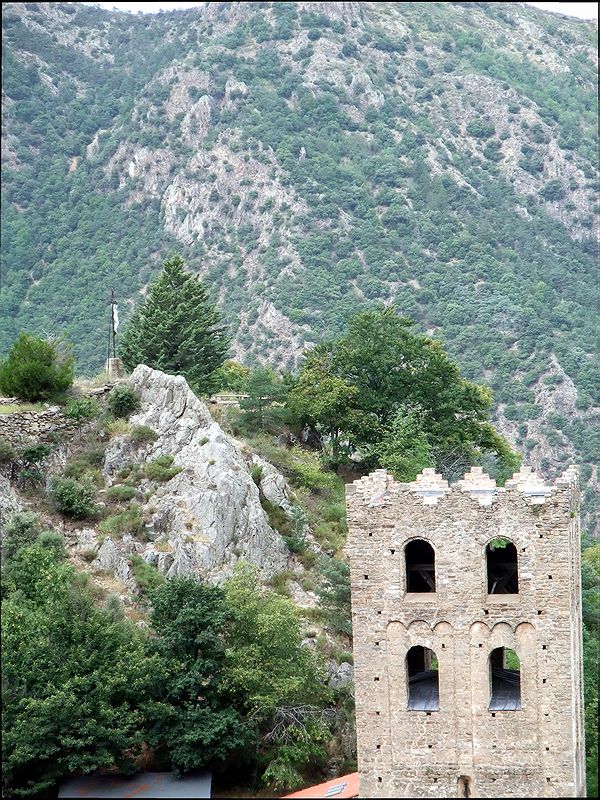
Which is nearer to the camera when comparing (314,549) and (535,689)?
(535,689)

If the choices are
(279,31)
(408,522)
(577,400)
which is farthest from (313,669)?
(279,31)

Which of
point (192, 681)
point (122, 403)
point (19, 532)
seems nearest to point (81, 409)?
point (122, 403)

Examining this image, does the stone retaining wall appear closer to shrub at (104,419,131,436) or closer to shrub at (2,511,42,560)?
shrub at (104,419,131,436)

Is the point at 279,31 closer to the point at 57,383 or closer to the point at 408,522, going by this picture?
the point at 57,383

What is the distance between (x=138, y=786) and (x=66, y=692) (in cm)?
370

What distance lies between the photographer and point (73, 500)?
63938 millimetres

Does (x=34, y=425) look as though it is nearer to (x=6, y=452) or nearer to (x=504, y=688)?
(x=6, y=452)

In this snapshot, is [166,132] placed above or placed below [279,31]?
below

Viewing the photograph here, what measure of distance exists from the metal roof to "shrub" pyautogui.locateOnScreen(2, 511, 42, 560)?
34.0 ft

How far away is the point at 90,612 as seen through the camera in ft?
176

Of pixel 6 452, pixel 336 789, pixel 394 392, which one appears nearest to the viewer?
pixel 336 789

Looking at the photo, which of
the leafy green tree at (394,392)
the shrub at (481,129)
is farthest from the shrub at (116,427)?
the shrub at (481,129)

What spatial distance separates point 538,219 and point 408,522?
10808 centimetres

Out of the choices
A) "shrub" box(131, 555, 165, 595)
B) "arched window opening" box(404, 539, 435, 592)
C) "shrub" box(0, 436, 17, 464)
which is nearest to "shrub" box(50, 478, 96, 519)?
"shrub" box(0, 436, 17, 464)
